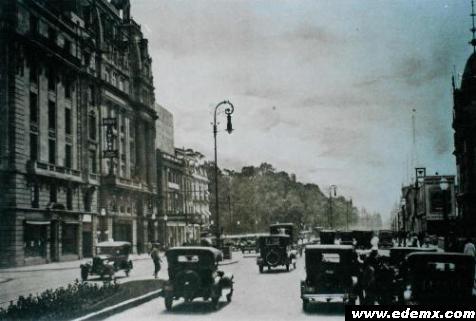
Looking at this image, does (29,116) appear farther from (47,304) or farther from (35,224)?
(47,304)

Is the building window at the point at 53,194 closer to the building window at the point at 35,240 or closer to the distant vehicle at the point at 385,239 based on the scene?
the building window at the point at 35,240

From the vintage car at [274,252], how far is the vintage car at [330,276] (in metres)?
13.4

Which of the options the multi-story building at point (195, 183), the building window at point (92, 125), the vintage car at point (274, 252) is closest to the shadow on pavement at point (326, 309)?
the vintage car at point (274, 252)

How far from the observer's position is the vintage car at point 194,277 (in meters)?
A: 16.8

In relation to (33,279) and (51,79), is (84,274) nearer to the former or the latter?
(33,279)

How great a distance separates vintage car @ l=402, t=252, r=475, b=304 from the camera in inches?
510

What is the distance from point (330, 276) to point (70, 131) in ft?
109

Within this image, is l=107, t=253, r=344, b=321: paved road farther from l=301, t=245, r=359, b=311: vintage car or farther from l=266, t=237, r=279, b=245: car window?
l=266, t=237, r=279, b=245: car window

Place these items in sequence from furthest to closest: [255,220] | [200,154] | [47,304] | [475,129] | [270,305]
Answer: [200,154]
[255,220]
[475,129]
[270,305]
[47,304]

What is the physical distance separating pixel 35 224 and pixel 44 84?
9.81 meters

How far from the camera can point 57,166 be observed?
41375 millimetres

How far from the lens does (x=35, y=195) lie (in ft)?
127

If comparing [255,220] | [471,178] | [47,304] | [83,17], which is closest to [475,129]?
[471,178]

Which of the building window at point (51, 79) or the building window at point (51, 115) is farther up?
the building window at point (51, 79)
